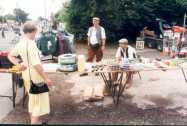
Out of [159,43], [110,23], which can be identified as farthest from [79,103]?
[110,23]

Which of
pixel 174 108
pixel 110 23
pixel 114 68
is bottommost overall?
pixel 174 108

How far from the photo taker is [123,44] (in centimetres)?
807

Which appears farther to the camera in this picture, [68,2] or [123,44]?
[68,2]

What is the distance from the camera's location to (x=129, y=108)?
23.4 ft

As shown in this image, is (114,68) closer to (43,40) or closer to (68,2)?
(43,40)

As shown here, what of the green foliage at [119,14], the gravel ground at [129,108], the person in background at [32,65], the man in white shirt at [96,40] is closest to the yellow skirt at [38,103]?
the person in background at [32,65]

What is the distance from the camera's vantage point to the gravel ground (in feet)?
21.3

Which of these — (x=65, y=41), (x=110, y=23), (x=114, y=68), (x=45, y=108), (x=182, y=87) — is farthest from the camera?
(x=110, y=23)

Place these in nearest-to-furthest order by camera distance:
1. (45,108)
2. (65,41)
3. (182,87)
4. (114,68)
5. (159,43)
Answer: (45,108), (114,68), (182,87), (65,41), (159,43)

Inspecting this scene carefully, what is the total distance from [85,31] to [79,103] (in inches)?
404

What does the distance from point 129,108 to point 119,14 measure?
1053 cm

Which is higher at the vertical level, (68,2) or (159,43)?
(68,2)

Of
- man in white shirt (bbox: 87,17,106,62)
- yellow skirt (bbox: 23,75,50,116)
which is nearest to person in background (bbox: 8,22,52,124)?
yellow skirt (bbox: 23,75,50,116)

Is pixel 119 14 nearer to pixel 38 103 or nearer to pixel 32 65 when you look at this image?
pixel 38 103
